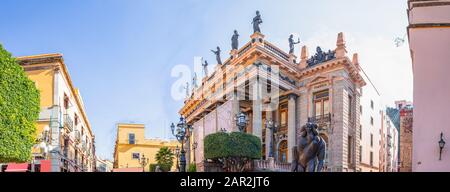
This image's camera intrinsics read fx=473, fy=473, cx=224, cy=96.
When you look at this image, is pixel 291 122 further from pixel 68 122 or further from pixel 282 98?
pixel 68 122

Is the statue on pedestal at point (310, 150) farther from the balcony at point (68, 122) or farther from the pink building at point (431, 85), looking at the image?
the balcony at point (68, 122)

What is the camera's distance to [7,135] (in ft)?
10.9

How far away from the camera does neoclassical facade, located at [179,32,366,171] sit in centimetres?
334

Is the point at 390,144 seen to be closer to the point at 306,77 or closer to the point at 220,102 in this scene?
the point at 306,77

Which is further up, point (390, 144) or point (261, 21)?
point (261, 21)

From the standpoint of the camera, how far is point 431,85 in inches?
126

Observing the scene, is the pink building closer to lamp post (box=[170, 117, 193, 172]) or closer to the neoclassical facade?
the neoclassical facade

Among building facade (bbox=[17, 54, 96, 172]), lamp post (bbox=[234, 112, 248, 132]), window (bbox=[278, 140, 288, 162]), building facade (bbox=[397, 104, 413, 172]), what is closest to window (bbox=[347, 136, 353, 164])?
building facade (bbox=[397, 104, 413, 172])

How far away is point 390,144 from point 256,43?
121 centimetres

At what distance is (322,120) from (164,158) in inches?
46.4

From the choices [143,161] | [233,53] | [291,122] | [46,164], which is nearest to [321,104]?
[291,122]

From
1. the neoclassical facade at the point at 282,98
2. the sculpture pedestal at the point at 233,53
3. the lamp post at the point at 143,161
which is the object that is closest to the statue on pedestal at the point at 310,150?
the neoclassical facade at the point at 282,98

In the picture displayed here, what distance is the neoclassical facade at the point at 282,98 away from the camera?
11.0ft
